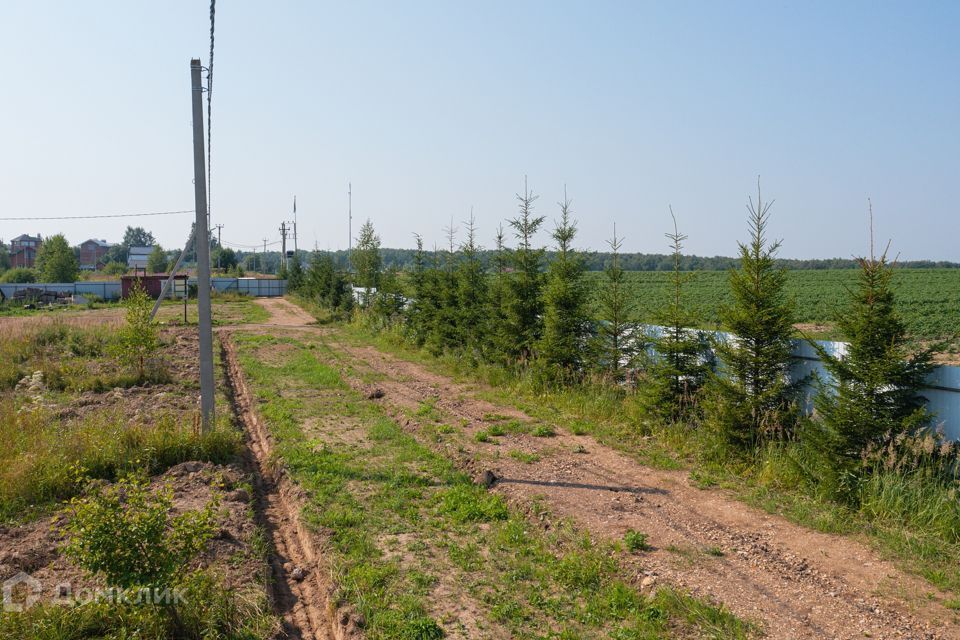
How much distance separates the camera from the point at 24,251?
365 feet

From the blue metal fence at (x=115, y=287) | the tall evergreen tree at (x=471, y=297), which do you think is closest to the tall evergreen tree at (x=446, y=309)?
the tall evergreen tree at (x=471, y=297)

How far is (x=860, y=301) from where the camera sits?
6711 mm

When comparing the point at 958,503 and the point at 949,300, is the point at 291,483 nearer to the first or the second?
the point at 958,503

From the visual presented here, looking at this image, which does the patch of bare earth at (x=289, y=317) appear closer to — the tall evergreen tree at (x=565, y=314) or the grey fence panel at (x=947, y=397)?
the tall evergreen tree at (x=565, y=314)

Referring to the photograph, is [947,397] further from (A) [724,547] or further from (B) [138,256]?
(B) [138,256]

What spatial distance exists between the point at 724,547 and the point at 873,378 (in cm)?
241

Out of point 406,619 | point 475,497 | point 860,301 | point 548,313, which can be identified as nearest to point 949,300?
point 548,313

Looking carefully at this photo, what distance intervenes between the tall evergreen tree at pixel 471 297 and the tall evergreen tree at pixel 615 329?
4.61 metres

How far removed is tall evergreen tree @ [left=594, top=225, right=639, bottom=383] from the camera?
36.3 ft

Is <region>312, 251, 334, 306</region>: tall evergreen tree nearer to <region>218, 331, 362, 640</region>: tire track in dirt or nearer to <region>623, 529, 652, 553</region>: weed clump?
<region>218, 331, 362, 640</region>: tire track in dirt

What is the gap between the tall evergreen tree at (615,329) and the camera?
11.1 metres

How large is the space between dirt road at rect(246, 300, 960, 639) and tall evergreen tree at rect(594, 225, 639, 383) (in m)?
2.03

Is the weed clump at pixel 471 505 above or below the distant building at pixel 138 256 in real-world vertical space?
below

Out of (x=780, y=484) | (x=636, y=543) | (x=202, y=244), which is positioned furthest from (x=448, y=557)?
(x=202, y=244)
